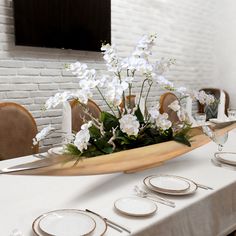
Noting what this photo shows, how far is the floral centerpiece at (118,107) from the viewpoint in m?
1.05

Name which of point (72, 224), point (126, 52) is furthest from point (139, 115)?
point (126, 52)

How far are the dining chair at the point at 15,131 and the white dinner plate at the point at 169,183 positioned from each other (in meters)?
0.95

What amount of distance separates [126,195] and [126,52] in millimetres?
2446

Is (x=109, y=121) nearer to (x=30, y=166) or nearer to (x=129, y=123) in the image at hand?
(x=129, y=123)

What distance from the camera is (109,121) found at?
124cm

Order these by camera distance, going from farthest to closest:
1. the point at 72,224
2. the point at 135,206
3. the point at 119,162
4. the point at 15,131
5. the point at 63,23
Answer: the point at 63,23 → the point at 15,131 → the point at 119,162 → the point at 135,206 → the point at 72,224

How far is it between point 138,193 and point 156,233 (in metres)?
0.20

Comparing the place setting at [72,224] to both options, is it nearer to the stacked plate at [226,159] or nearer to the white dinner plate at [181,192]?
the white dinner plate at [181,192]

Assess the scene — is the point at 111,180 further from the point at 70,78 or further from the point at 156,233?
the point at 70,78

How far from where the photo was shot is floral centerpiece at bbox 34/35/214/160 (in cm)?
105

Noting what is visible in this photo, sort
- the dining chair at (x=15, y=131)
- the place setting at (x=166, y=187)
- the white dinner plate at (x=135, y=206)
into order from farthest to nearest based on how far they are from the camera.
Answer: the dining chair at (x=15, y=131), the place setting at (x=166, y=187), the white dinner plate at (x=135, y=206)

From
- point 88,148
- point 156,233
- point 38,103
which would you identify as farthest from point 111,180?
point 38,103

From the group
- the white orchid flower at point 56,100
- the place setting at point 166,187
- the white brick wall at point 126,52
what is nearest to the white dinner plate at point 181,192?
the place setting at point 166,187

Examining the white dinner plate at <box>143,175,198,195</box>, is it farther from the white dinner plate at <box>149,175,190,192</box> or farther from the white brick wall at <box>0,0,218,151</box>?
the white brick wall at <box>0,0,218,151</box>
